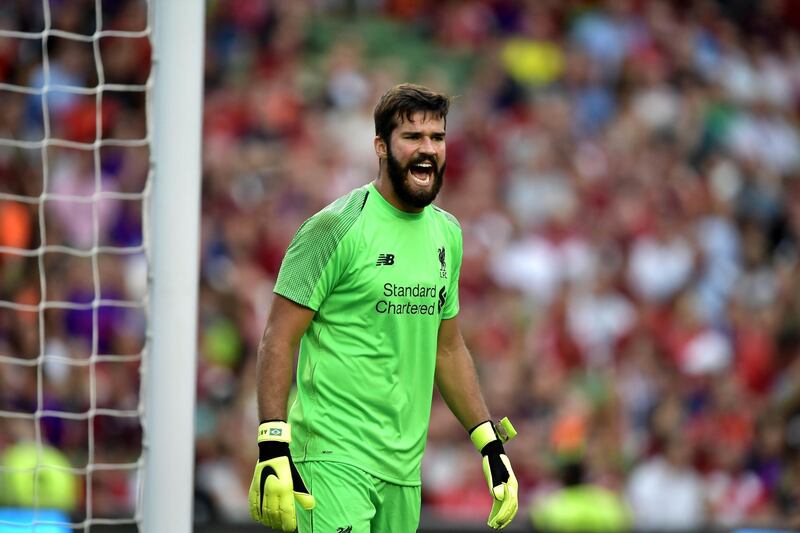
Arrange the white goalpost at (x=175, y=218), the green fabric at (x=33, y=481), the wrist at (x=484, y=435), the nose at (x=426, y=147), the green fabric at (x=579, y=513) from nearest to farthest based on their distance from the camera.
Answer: the nose at (x=426, y=147), the white goalpost at (x=175, y=218), the wrist at (x=484, y=435), the green fabric at (x=33, y=481), the green fabric at (x=579, y=513)

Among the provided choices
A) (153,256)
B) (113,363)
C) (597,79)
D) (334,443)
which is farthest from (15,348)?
(597,79)

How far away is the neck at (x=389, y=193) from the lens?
4656mm

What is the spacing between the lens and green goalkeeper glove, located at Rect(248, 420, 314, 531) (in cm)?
425

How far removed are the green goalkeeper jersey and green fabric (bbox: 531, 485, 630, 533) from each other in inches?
158

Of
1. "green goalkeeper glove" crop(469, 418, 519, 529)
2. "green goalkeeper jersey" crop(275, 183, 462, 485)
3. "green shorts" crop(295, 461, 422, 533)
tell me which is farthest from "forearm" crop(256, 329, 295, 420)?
"green goalkeeper glove" crop(469, 418, 519, 529)

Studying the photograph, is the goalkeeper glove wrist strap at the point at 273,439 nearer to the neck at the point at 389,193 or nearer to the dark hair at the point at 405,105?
the neck at the point at 389,193

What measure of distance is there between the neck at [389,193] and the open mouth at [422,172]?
0.36 feet

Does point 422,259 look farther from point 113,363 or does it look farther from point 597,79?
point 597,79

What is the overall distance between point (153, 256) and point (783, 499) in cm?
652

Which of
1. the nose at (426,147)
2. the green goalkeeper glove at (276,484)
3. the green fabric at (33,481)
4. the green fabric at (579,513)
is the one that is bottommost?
the green fabric at (579,513)

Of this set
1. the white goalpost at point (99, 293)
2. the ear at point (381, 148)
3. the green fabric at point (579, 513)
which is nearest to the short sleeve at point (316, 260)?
the ear at point (381, 148)

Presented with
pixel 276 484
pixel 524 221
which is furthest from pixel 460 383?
pixel 524 221

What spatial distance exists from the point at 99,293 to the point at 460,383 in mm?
4761

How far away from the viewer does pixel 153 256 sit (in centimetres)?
485
